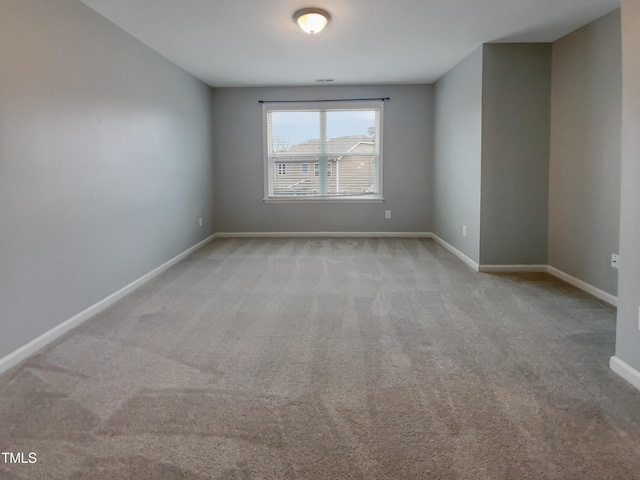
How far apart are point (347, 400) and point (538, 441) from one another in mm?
777

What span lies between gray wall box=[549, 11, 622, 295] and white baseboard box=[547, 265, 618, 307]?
0.12ft

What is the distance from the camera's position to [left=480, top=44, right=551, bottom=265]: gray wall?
13.4 feet

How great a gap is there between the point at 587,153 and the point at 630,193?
1.87 meters

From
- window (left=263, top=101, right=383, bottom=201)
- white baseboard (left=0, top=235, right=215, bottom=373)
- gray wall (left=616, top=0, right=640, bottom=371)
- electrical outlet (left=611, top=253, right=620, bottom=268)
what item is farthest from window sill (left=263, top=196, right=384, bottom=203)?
gray wall (left=616, top=0, right=640, bottom=371)

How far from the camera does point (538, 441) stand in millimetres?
1579

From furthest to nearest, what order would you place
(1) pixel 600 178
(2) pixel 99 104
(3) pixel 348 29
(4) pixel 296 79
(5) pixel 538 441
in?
1. (4) pixel 296 79
2. (3) pixel 348 29
3. (1) pixel 600 178
4. (2) pixel 99 104
5. (5) pixel 538 441

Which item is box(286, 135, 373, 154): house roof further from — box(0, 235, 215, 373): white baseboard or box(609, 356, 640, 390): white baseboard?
box(609, 356, 640, 390): white baseboard

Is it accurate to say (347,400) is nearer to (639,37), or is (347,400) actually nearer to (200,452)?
(200,452)

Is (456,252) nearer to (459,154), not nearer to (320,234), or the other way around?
(459,154)

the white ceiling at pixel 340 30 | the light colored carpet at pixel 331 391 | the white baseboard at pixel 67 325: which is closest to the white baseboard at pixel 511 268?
the light colored carpet at pixel 331 391

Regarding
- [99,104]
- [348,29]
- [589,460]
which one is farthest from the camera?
[348,29]

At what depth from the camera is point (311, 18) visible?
10.7ft

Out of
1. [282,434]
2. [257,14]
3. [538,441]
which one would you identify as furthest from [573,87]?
[282,434]

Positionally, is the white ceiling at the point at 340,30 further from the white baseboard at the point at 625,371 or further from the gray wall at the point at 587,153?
the white baseboard at the point at 625,371
